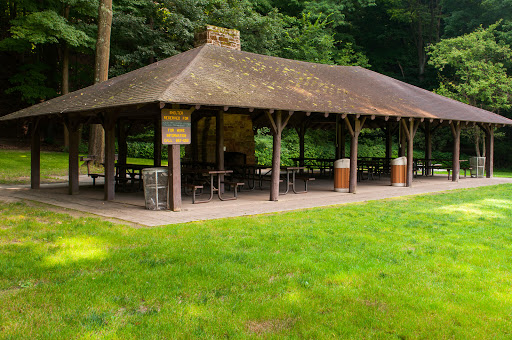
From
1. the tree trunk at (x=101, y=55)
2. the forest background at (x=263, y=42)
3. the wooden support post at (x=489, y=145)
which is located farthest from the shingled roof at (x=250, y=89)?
the forest background at (x=263, y=42)

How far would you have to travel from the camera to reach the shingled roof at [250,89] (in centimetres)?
959

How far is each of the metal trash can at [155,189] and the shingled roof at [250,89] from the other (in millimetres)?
1589

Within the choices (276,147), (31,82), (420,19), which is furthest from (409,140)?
(420,19)

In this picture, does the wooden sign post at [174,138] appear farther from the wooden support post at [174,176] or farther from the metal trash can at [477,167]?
the metal trash can at [477,167]

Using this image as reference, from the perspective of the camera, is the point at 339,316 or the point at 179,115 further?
the point at 179,115

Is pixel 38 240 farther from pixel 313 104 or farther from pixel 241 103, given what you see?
pixel 313 104

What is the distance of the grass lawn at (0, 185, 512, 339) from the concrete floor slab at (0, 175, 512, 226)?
911 mm

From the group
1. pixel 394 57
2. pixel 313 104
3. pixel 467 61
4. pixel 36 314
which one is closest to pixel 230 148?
pixel 313 104

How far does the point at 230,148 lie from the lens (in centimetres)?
1587

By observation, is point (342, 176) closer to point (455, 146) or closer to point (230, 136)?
point (230, 136)

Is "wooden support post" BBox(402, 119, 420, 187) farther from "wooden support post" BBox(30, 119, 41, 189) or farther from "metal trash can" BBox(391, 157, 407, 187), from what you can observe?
"wooden support post" BBox(30, 119, 41, 189)

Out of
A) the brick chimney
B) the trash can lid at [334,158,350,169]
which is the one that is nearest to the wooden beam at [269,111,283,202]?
the trash can lid at [334,158,350,169]

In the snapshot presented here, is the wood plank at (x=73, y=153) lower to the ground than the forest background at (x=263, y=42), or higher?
lower

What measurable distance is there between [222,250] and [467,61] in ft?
83.2
